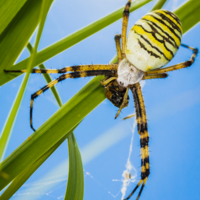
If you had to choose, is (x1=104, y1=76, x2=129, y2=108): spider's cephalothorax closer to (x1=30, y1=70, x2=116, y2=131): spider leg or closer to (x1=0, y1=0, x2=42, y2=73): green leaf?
(x1=30, y1=70, x2=116, y2=131): spider leg

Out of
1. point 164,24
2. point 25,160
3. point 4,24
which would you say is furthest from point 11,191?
point 164,24

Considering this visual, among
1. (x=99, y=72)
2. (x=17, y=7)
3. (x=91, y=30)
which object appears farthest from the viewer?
(x=99, y=72)

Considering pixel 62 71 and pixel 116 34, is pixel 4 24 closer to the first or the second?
pixel 62 71

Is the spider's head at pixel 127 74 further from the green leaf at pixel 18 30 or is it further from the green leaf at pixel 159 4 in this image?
the green leaf at pixel 18 30

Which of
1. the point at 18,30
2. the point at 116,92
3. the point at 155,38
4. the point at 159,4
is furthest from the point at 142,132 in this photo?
the point at 18,30

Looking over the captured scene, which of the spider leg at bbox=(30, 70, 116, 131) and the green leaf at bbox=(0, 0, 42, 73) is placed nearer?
the green leaf at bbox=(0, 0, 42, 73)

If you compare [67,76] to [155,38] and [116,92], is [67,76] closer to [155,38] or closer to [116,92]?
[116,92]

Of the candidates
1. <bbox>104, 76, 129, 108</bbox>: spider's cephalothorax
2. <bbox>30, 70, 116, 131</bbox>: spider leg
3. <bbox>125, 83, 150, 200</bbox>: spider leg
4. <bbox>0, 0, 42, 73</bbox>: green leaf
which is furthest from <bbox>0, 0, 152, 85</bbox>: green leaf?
<bbox>125, 83, 150, 200</bbox>: spider leg
